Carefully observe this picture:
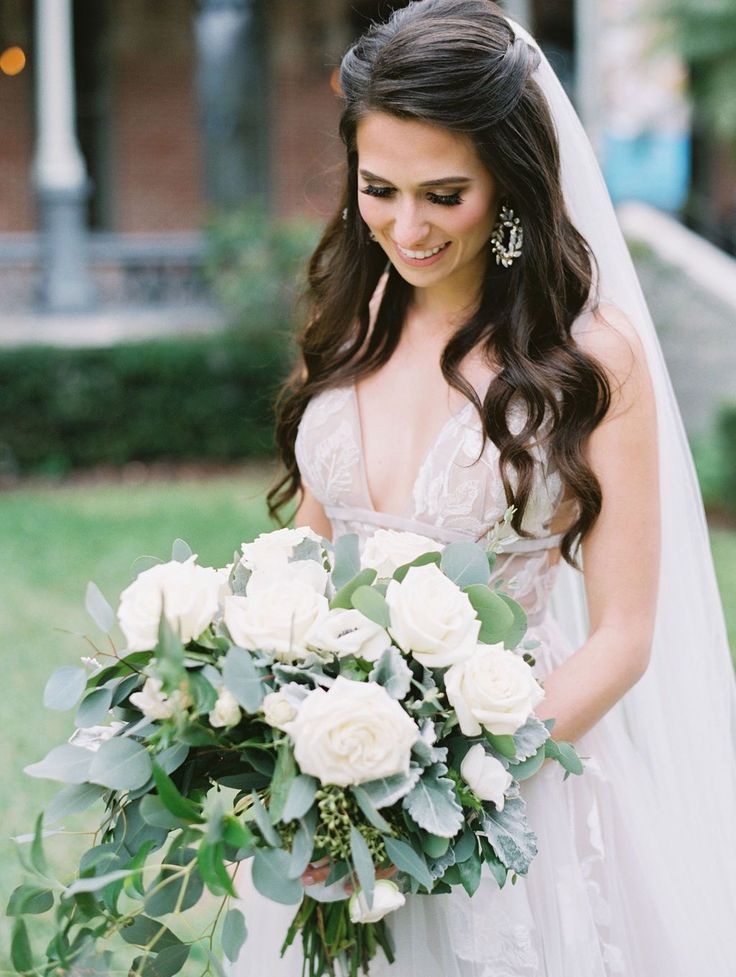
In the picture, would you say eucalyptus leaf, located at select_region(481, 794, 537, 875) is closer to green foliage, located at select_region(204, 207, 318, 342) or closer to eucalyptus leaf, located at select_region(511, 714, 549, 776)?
eucalyptus leaf, located at select_region(511, 714, 549, 776)

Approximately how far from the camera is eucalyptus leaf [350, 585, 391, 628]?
176 cm

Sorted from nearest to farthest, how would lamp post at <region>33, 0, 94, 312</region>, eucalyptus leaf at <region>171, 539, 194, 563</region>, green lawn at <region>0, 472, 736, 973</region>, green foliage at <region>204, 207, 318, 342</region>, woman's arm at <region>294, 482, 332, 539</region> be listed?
1. eucalyptus leaf at <region>171, 539, 194, 563</region>
2. woman's arm at <region>294, 482, 332, 539</region>
3. green lawn at <region>0, 472, 736, 973</region>
4. green foliage at <region>204, 207, 318, 342</region>
5. lamp post at <region>33, 0, 94, 312</region>

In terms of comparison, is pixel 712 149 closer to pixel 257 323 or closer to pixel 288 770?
pixel 257 323

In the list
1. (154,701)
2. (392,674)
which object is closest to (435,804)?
(392,674)

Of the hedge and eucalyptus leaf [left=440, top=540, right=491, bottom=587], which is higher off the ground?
eucalyptus leaf [left=440, top=540, right=491, bottom=587]

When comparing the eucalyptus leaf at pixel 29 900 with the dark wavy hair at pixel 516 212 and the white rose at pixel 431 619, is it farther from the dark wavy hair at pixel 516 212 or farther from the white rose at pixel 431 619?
the dark wavy hair at pixel 516 212

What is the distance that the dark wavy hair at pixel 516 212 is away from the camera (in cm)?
221

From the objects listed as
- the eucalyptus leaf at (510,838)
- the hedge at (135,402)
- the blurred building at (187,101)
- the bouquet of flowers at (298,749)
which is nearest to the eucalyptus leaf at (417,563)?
the bouquet of flowers at (298,749)

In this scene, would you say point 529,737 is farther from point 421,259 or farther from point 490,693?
point 421,259

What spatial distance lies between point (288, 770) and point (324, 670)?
0.16 meters

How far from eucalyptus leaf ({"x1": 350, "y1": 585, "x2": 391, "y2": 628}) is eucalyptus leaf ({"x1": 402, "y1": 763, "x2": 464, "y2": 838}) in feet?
0.69

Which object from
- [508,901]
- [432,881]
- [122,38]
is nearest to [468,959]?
[508,901]

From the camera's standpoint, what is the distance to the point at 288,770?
1688 mm

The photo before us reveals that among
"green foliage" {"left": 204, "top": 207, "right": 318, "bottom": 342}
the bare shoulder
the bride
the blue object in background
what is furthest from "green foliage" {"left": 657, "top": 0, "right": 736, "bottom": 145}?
the bare shoulder
